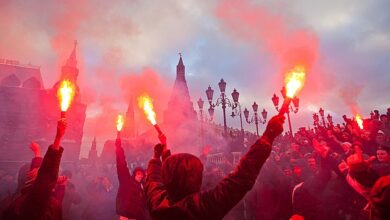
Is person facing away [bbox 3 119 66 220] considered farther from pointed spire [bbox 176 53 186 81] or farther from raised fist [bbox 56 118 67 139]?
pointed spire [bbox 176 53 186 81]

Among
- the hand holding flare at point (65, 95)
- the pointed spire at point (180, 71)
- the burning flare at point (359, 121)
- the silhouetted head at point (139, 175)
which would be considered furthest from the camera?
the pointed spire at point (180, 71)

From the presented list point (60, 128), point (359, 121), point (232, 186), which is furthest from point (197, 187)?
point (359, 121)

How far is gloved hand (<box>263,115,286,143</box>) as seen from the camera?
182 centimetres

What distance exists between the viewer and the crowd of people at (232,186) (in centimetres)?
177

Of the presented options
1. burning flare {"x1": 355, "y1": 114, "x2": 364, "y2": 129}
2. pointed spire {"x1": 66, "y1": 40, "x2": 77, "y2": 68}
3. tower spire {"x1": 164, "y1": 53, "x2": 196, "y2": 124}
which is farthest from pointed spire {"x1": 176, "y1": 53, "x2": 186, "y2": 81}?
burning flare {"x1": 355, "y1": 114, "x2": 364, "y2": 129}

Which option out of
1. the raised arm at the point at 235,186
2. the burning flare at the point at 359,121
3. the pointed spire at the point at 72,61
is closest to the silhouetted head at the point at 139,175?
the raised arm at the point at 235,186

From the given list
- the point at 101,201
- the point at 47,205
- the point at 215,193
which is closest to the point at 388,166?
the point at 215,193

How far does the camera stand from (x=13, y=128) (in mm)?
33719

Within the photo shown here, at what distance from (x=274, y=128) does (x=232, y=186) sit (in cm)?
55

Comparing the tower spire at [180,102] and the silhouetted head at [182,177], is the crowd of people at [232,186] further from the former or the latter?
the tower spire at [180,102]

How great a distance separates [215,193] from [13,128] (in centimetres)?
4141

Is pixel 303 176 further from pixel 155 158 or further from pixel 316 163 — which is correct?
pixel 155 158

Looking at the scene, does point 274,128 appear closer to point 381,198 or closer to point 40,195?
point 381,198

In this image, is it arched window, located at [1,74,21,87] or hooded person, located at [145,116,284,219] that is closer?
hooded person, located at [145,116,284,219]
